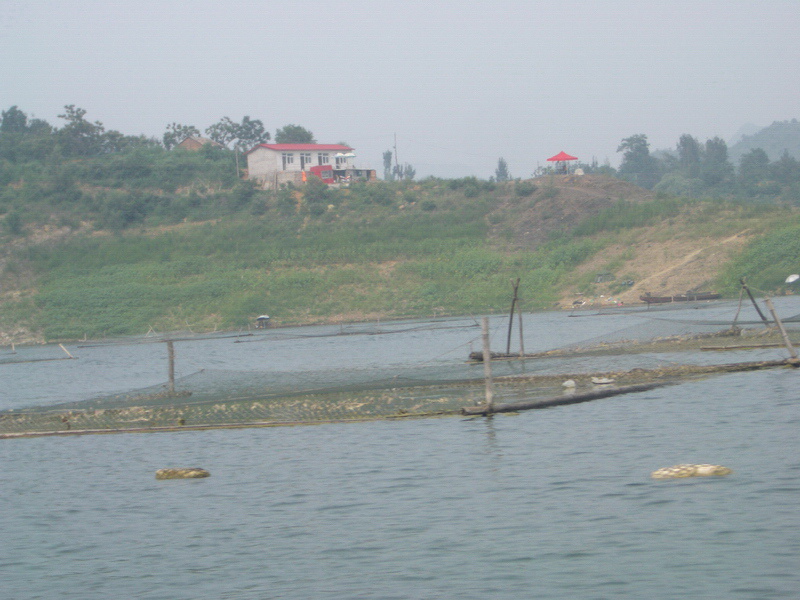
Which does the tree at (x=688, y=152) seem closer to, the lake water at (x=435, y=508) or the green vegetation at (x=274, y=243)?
the green vegetation at (x=274, y=243)

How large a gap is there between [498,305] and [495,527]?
48466mm

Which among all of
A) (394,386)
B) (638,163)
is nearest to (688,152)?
(638,163)

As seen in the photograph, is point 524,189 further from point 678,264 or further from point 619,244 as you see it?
point 678,264

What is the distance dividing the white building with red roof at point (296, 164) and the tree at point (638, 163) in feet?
159

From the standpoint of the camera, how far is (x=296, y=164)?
270 ft

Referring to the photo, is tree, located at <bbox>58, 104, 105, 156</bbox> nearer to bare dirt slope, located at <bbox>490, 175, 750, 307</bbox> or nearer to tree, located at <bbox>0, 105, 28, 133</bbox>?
tree, located at <bbox>0, 105, 28, 133</bbox>

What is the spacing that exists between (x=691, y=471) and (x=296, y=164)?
7364 cm

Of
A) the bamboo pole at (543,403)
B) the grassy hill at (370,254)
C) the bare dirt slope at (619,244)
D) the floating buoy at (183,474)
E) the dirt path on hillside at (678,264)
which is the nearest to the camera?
the floating buoy at (183,474)

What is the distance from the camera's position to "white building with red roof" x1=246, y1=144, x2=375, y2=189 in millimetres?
81375

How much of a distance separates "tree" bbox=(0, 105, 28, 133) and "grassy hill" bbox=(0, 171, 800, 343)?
29.6 meters

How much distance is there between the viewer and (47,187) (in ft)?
257

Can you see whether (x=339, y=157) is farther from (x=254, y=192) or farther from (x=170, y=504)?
(x=170, y=504)

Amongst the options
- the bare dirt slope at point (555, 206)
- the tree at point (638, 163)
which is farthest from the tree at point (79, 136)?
the tree at point (638, 163)

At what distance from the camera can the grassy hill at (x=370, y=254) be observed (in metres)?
58.3
